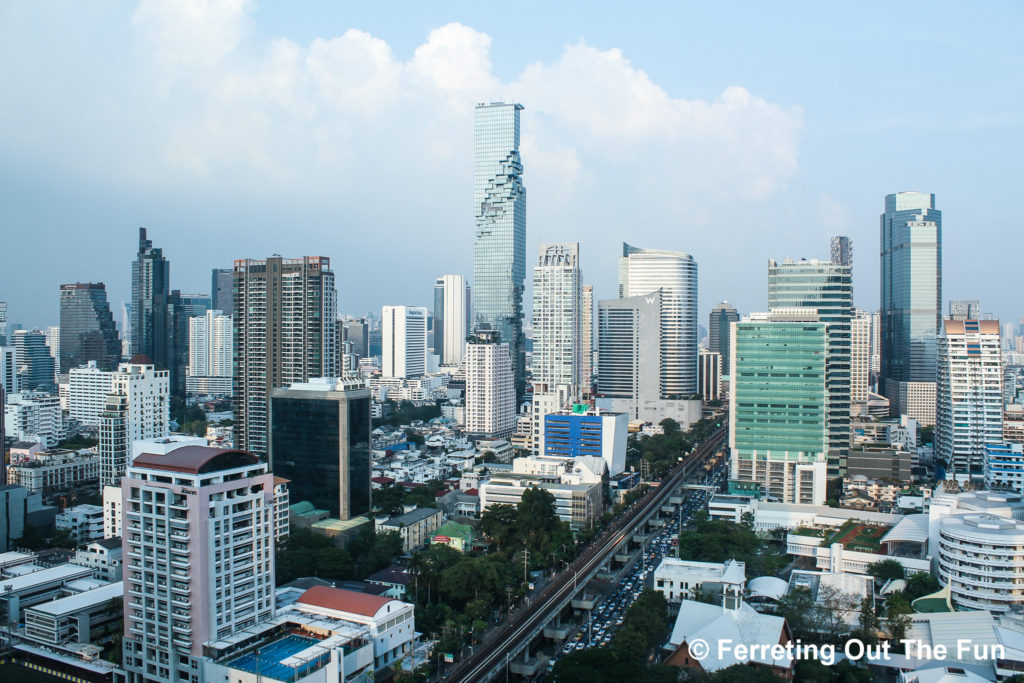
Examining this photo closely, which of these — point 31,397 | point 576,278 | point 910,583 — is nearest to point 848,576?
point 910,583

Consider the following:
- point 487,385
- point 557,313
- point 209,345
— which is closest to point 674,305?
point 557,313

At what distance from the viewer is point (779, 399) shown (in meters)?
23.2

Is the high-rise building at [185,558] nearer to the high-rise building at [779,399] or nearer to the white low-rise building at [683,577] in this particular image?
the white low-rise building at [683,577]

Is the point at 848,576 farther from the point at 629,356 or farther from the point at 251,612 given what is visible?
the point at 629,356

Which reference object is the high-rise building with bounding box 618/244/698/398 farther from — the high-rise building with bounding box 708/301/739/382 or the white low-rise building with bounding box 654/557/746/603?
the white low-rise building with bounding box 654/557/746/603

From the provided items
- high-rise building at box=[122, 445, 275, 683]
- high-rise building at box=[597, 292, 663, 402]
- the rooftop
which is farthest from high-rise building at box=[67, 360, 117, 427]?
high-rise building at box=[122, 445, 275, 683]

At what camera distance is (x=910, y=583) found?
48.0 feet

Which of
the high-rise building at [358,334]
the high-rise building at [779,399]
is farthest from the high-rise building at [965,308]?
the high-rise building at [358,334]

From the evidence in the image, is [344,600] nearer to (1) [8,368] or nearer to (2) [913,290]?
(1) [8,368]

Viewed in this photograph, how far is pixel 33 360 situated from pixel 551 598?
4174cm

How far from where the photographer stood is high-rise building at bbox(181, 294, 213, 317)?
2212 inches

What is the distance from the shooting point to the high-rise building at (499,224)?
44531 millimetres

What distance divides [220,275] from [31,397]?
1178 inches

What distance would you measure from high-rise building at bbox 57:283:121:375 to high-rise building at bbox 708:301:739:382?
41139 millimetres
